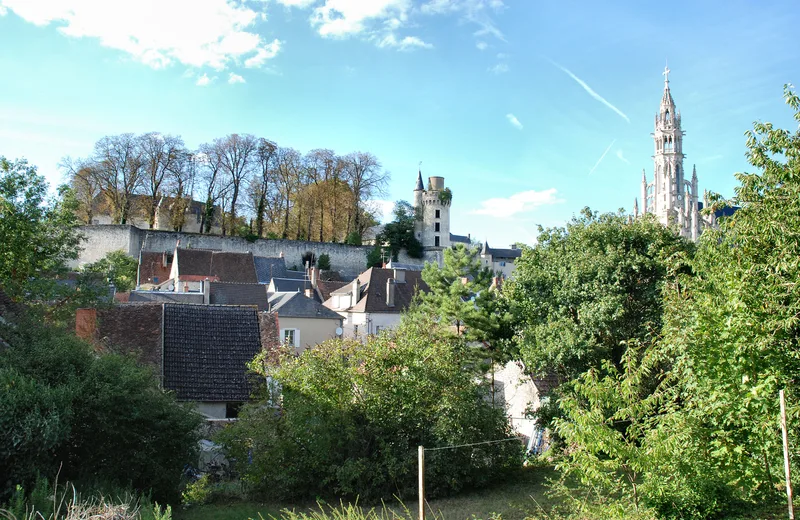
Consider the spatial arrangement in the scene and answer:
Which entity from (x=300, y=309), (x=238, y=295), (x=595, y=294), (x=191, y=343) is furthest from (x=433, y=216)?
(x=595, y=294)

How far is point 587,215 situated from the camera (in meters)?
16.4

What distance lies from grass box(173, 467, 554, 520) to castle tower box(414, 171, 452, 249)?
2117 inches

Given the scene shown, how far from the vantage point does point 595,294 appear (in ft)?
48.8

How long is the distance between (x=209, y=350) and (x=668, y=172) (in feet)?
280

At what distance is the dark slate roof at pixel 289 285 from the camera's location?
1620 inches

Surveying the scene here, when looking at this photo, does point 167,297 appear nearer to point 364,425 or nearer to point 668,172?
point 364,425

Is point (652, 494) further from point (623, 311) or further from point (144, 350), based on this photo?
point (144, 350)

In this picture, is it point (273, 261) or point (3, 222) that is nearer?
point (3, 222)

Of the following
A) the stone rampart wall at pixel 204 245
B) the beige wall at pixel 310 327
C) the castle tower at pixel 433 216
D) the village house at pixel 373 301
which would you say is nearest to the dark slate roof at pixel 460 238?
the castle tower at pixel 433 216

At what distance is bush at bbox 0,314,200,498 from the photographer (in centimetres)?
872

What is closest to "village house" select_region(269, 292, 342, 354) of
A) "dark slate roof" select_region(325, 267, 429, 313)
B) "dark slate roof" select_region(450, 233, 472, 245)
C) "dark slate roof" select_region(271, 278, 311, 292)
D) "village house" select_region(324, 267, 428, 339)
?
"village house" select_region(324, 267, 428, 339)

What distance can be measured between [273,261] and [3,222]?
33.1 m

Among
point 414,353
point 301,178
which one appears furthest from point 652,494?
point 301,178

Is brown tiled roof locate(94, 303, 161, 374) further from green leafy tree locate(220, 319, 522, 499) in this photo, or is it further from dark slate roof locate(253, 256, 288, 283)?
dark slate roof locate(253, 256, 288, 283)
